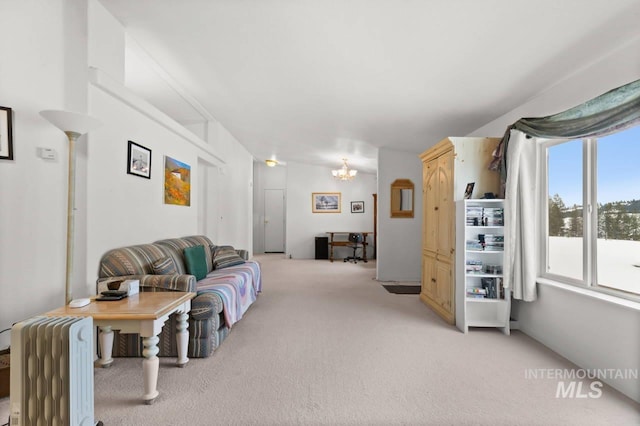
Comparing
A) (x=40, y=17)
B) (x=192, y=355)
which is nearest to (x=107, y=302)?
(x=192, y=355)

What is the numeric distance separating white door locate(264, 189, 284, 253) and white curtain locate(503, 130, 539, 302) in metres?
8.08

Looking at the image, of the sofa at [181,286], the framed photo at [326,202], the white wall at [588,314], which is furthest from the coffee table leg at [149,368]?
the framed photo at [326,202]

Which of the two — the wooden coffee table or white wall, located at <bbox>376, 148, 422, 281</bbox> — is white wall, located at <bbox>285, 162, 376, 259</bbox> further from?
the wooden coffee table

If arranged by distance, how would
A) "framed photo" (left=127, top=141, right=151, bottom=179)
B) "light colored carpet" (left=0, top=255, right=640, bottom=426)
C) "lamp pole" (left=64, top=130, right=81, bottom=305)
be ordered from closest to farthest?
"light colored carpet" (left=0, top=255, right=640, bottom=426)
"lamp pole" (left=64, top=130, right=81, bottom=305)
"framed photo" (left=127, top=141, right=151, bottom=179)

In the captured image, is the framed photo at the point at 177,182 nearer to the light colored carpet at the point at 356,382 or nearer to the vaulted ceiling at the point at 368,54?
the vaulted ceiling at the point at 368,54

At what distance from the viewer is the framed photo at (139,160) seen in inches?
123

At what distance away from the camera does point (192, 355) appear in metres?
2.58

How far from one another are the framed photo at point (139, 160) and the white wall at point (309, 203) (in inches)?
244

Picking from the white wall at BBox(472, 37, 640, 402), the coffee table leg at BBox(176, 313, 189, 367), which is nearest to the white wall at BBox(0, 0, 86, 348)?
the coffee table leg at BBox(176, 313, 189, 367)

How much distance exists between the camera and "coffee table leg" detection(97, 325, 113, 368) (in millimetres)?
2426

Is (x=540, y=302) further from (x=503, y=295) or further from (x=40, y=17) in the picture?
(x=40, y=17)

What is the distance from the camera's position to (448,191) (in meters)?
3.61

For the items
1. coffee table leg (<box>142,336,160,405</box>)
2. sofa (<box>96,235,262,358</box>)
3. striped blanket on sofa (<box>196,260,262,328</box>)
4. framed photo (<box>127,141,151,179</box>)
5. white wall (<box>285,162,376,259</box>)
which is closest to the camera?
coffee table leg (<box>142,336,160,405</box>)

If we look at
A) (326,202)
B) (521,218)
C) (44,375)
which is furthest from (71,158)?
(326,202)
